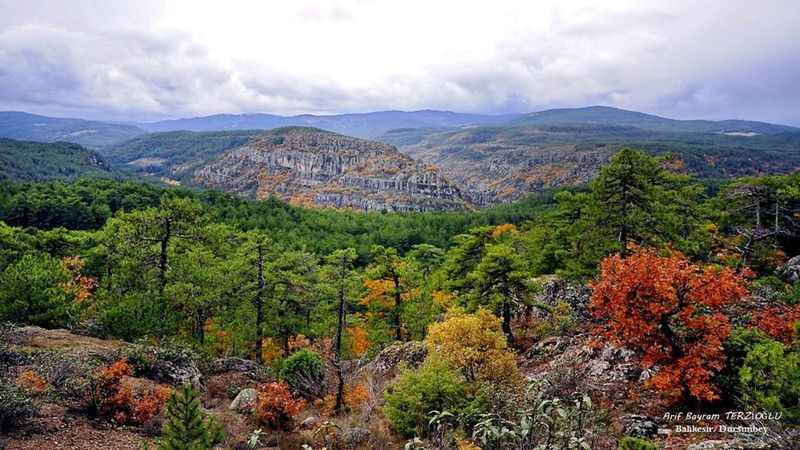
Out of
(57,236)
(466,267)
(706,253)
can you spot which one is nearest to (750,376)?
(466,267)

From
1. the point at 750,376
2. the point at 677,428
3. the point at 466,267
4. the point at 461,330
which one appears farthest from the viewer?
the point at 466,267

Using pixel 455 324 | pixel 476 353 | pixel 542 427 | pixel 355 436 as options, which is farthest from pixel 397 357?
pixel 542 427

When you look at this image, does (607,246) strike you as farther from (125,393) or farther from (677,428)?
(125,393)

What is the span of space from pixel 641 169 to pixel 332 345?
2898cm

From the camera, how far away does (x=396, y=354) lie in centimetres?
2662

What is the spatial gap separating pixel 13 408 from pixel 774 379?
19763 mm

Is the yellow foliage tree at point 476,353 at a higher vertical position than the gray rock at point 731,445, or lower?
lower

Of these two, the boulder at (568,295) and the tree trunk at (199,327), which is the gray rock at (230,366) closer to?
the tree trunk at (199,327)

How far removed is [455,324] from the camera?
61.8ft

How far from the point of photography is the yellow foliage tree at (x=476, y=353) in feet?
57.4

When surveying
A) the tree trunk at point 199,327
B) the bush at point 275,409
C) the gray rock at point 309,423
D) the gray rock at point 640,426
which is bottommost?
the tree trunk at point 199,327

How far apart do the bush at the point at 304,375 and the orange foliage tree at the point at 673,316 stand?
14.6 m

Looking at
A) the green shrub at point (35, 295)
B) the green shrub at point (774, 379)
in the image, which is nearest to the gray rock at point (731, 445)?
the green shrub at point (774, 379)

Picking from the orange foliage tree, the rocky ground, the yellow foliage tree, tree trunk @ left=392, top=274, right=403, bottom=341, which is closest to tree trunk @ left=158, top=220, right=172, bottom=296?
the rocky ground
